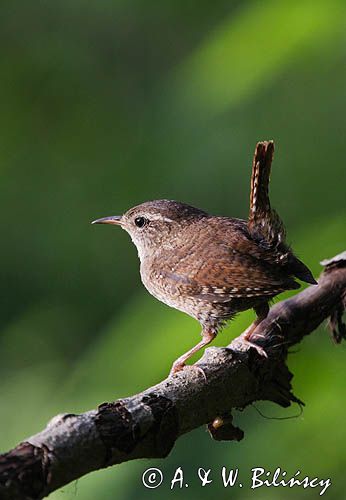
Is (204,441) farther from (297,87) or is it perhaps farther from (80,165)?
(80,165)

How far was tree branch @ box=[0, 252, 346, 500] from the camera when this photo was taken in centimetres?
160

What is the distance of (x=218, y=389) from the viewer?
7.43 ft

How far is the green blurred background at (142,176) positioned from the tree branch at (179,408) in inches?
3.4

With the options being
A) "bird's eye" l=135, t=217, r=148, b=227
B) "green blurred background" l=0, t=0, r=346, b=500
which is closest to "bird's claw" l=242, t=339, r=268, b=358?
"green blurred background" l=0, t=0, r=346, b=500

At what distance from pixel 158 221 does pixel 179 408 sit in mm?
1611

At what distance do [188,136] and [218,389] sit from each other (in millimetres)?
3109

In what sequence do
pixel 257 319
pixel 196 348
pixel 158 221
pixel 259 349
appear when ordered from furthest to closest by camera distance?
pixel 158 221, pixel 257 319, pixel 196 348, pixel 259 349

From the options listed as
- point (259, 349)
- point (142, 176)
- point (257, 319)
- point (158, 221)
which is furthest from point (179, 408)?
point (142, 176)

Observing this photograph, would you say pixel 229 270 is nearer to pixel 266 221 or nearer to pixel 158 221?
pixel 266 221

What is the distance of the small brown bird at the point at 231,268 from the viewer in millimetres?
2877

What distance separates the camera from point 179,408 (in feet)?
6.68

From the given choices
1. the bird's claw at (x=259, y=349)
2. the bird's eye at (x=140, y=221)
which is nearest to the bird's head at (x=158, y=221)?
the bird's eye at (x=140, y=221)

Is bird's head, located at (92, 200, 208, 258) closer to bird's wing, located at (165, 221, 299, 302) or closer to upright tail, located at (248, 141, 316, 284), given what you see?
bird's wing, located at (165, 221, 299, 302)

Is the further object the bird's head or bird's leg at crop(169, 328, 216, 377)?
the bird's head
